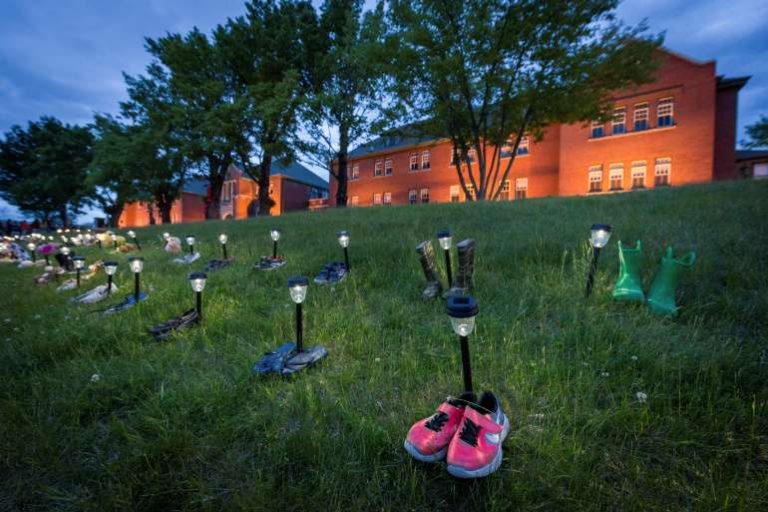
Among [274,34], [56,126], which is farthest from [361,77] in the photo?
[56,126]

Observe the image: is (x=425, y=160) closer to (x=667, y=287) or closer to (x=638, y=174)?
(x=638, y=174)

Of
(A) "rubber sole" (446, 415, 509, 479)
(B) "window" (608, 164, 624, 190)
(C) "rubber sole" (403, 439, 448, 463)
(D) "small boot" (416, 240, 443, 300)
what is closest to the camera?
(A) "rubber sole" (446, 415, 509, 479)

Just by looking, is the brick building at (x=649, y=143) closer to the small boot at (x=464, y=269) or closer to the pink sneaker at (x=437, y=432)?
the small boot at (x=464, y=269)

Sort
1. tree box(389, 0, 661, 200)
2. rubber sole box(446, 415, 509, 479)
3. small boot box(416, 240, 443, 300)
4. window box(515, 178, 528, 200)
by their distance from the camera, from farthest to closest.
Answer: window box(515, 178, 528, 200), tree box(389, 0, 661, 200), small boot box(416, 240, 443, 300), rubber sole box(446, 415, 509, 479)

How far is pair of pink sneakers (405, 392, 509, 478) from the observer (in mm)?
1370

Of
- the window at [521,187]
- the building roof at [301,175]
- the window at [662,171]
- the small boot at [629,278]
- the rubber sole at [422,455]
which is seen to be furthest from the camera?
the building roof at [301,175]

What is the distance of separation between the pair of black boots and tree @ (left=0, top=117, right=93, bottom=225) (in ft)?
126

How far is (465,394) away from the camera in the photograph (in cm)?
160

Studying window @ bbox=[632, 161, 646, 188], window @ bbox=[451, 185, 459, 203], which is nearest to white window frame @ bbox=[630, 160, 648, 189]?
window @ bbox=[632, 161, 646, 188]

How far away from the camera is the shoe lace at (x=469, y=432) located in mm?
1440

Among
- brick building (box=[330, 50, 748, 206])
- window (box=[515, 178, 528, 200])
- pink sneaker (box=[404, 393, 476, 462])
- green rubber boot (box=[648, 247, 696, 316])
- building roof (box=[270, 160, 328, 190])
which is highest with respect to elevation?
building roof (box=[270, 160, 328, 190])

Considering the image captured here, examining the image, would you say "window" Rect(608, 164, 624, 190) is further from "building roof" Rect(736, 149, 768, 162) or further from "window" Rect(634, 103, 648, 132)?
"building roof" Rect(736, 149, 768, 162)

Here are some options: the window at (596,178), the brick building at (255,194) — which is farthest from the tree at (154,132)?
the window at (596,178)

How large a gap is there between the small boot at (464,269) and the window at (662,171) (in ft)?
79.0
